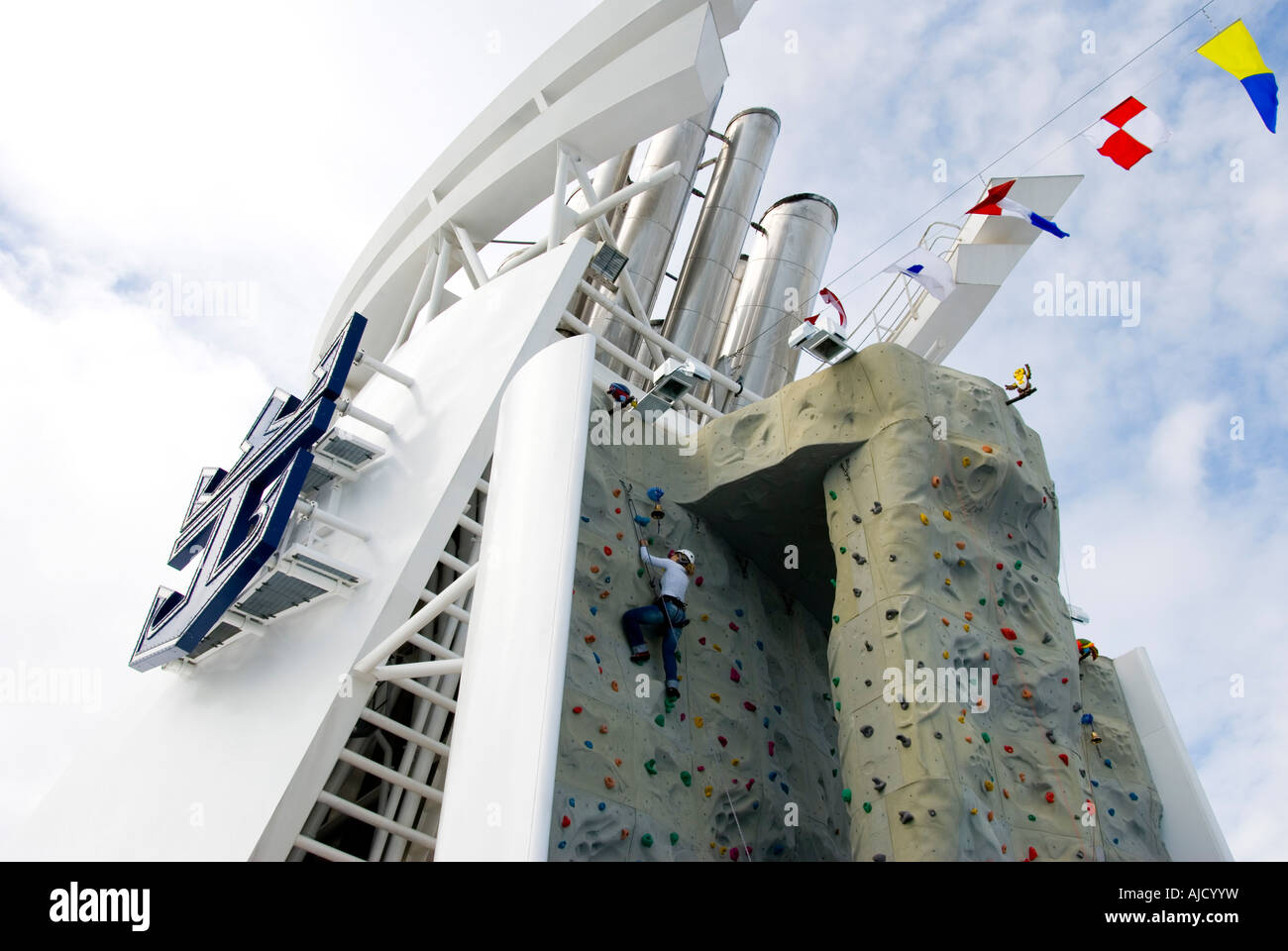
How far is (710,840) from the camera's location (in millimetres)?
8602

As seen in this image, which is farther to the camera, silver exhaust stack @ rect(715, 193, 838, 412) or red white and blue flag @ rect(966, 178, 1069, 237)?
silver exhaust stack @ rect(715, 193, 838, 412)

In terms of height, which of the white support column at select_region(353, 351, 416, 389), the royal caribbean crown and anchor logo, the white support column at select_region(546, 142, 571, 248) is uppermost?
the white support column at select_region(546, 142, 571, 248)

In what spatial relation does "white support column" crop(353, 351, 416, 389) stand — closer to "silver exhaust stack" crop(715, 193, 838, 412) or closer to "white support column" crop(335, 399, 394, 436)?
"white support column" crop(335, 399, 394, 436)

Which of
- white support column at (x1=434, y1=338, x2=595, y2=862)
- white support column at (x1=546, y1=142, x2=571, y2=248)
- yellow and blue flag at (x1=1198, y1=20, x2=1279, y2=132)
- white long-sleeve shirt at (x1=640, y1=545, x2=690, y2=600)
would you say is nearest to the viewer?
white support column at (x1=434, y1=338, x2=595, y2=862)

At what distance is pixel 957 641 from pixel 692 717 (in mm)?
2277

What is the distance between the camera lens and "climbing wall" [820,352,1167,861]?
26.5 feet

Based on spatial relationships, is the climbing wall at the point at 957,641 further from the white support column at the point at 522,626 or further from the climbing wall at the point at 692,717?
the white support column at the point at 522,626

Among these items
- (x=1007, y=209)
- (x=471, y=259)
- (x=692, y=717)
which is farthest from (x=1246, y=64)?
(x=471, y=259)

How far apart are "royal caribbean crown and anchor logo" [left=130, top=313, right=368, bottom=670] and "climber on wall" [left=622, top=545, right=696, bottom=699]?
3991mm

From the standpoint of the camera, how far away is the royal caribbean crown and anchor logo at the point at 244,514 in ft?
35.4

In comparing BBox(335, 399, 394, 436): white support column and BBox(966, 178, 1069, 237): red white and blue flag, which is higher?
BBox(966, 178, 1069, 237): red white and blue flag

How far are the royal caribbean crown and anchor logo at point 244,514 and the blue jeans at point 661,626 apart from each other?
4.01 m

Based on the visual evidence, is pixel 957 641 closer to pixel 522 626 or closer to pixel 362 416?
pixel 522 626

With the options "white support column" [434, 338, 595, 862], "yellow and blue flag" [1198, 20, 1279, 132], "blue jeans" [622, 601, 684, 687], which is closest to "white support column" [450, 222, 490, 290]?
"white support column" [434, 338, 595, 862]
